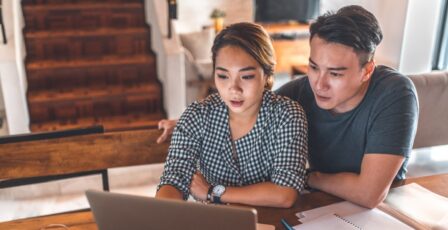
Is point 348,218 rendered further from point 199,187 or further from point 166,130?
point 166,130

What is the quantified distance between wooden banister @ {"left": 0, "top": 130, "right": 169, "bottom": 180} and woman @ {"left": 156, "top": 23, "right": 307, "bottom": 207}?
216mm

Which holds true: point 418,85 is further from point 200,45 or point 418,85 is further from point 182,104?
point 200,45

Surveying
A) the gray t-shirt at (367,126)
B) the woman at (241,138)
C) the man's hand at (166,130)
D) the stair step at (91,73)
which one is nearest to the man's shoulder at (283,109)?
the woman at (241,138)

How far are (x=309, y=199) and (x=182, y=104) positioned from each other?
2337 millimetres

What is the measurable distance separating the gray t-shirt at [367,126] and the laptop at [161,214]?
66 cm

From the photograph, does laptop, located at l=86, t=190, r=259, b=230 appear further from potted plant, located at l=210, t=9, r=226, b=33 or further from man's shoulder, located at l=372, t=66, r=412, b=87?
potted plant, located at l=210, t=9, r=226, b=33

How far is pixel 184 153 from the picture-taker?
51.8 inches

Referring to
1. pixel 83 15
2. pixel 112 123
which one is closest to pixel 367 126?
pixel 112 123

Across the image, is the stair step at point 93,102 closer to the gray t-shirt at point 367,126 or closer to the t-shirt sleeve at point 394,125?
the gray t-shirt at point 367,126

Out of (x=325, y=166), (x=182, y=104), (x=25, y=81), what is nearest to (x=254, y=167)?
(x=325, y=166)

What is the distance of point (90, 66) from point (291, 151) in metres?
2.67

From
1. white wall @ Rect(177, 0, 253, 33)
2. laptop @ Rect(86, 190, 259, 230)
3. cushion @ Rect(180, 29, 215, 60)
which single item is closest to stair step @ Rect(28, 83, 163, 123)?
cushion @ Rect(180, 29, 215, 60)

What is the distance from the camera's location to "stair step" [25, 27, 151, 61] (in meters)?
3.61

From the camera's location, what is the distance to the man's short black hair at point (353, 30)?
1.23 metres
